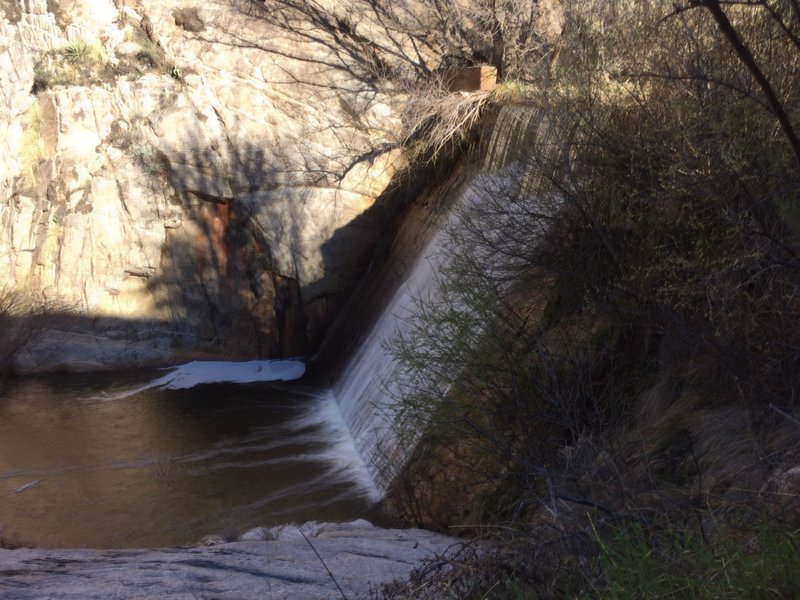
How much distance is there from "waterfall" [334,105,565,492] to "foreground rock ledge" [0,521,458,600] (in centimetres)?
214

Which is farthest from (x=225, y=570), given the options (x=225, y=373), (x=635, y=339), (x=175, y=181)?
(x=175, y=181)

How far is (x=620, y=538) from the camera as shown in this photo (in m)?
3.09

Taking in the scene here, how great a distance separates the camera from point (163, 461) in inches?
455

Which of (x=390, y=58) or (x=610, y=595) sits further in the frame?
(x=390, y=58)

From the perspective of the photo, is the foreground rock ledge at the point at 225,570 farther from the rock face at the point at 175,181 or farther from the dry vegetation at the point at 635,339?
the rock face at the point at 175,181

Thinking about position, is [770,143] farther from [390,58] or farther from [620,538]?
[390,58]

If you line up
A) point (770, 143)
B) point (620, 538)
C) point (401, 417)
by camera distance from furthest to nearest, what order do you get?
1. point (401, 417)
2. point (770, 143)
3. point (620, 538)

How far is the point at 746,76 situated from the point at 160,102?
40.5ft

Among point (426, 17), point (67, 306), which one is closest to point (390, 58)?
point (426, 17)

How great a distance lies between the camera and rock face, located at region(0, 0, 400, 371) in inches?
604

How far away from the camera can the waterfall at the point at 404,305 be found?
812 cm

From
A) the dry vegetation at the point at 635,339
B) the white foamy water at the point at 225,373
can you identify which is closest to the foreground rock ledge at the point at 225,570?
the dry vegetation at the point at 635,339

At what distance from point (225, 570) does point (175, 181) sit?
1185 centimetres

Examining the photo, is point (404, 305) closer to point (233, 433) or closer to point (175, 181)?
point (233, 433)
